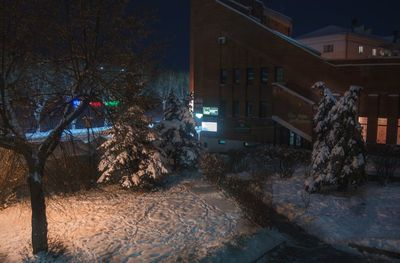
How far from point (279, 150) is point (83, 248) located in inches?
631

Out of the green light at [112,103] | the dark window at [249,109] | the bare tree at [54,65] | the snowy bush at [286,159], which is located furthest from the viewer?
the dark window at [249,109]

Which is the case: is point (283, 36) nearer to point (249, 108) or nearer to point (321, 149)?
point (249, 108)

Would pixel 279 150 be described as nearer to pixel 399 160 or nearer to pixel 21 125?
pixel 399 160

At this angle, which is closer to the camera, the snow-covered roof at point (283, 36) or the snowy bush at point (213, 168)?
the snowy bush at point (213, 168)

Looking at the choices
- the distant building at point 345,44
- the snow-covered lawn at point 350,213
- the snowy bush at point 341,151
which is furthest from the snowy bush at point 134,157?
the distant building at point 345,44

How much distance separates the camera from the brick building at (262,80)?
979 inches

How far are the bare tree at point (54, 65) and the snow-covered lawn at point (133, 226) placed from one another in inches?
51.7

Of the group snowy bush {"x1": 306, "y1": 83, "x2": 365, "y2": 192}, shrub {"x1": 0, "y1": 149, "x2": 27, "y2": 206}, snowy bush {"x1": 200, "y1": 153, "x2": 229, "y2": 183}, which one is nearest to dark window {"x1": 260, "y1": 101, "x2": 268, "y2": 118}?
snowy bush {"x1": 200, "y1": 153, "x2": 229, "y2": 183}

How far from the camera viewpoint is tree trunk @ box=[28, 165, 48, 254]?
383 inches

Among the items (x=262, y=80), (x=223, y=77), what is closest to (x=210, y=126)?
(x=223, y=77)

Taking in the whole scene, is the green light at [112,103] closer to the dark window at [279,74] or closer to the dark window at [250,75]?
the dark window at [279,74]

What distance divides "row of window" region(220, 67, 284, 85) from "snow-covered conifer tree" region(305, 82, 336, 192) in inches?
531

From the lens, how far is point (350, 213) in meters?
13.9

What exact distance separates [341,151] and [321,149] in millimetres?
855
